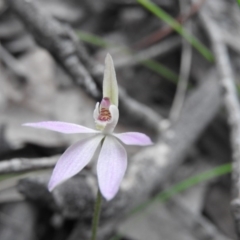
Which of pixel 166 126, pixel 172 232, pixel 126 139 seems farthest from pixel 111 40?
pixel 126 139

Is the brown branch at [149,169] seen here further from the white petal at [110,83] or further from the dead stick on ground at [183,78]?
the white petal at [110,83]

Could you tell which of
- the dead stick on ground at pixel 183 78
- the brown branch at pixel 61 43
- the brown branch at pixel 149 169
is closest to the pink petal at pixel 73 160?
the brown branch at pixel 149 169

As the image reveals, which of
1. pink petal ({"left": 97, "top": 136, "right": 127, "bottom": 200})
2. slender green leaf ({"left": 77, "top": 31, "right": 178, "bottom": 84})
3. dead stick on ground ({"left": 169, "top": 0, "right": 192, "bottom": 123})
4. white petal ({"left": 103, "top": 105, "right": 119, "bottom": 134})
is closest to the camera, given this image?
pink petal ({"left": 97, "top": 136, "right": 127, "bottom": 200})

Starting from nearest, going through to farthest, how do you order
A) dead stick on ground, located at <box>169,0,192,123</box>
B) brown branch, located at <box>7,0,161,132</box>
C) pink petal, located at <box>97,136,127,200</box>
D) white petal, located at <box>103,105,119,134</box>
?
pink petal, located at <box>97,136,127,200</box>, white petal, located at <box>103,105,119,134</box>, brown branch, located at <box>7,0,161,132</box>, dead stick on ground, located at <box>169,0,192,123</box>

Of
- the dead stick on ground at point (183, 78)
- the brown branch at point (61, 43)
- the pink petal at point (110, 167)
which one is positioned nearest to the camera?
the pink petal at point (110, 167)

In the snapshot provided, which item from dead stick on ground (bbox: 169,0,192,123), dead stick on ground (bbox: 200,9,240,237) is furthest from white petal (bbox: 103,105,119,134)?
dead stick on ground (bbox: 169,0,192,123)

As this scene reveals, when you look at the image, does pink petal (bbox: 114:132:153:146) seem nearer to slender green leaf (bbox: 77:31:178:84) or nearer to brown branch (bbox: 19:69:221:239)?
brown branch (bbox: 19:69:221:239)

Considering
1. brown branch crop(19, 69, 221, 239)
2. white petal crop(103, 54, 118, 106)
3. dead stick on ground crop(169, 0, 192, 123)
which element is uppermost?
white petal crop(103, 54, 118, 106)
